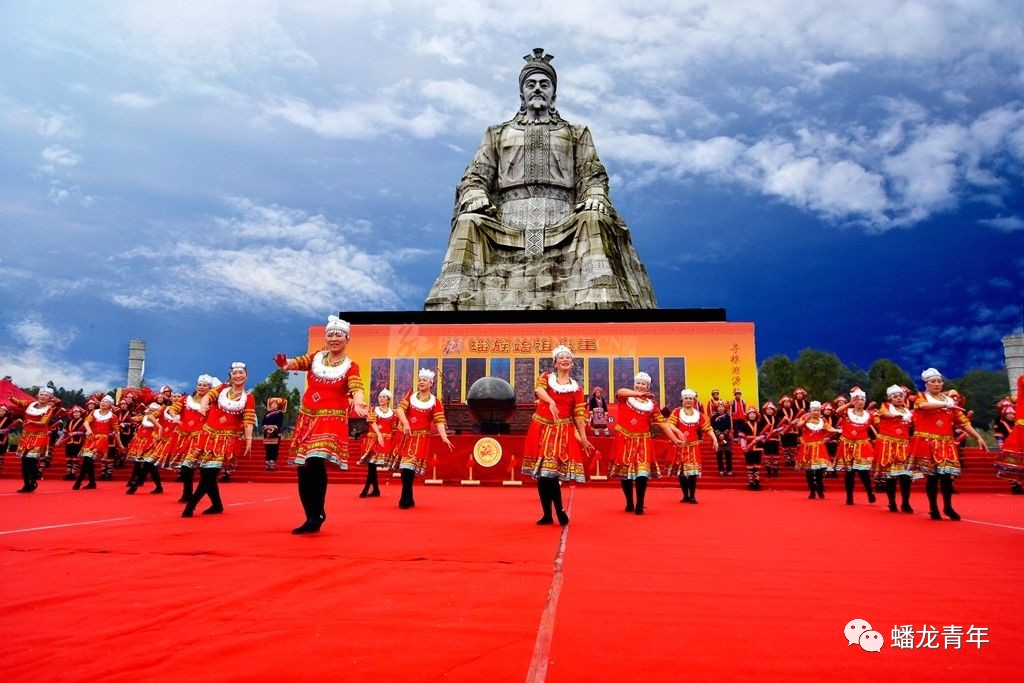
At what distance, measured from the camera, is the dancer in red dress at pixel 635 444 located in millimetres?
6156

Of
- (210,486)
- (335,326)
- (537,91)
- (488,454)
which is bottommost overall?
(210,486)

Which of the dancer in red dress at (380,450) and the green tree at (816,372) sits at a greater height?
the green tree at (816,372)

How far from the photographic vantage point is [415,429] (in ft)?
21.8

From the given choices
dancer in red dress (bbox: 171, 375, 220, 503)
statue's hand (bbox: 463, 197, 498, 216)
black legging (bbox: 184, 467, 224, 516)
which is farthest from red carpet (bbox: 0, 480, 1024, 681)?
statue's hand (bbox: 463, 197, 498, 216)

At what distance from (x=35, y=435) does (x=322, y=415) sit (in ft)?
23.1

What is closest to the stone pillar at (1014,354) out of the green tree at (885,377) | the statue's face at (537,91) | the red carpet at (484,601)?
the green tree at (885,377)

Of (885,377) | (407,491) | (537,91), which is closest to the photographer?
(407,491)

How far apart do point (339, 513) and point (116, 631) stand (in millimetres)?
3827

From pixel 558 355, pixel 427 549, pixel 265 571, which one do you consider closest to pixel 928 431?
pixel 558 355

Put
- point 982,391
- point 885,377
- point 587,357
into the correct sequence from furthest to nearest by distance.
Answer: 1. point 982,391
2. point 885,377
3. point 587,357

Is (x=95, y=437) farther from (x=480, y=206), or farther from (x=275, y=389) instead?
(x=275, y=389)

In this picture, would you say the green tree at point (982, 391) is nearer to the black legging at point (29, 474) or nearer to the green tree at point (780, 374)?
the green tree at point (780, 374)

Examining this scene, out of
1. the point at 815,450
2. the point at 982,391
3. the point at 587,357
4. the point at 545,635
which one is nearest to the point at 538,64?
the point at 587,357

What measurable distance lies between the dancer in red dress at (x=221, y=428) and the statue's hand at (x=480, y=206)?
45.6 ft
